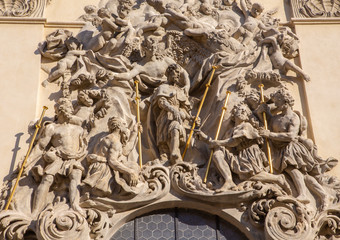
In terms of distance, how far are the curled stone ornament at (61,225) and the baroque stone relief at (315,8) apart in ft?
16.5

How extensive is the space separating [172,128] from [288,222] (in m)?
2.01

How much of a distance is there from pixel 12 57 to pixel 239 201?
161 inches

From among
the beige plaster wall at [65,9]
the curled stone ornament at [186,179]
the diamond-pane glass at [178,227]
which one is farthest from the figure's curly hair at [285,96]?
the beige plaster wall at [65,9]

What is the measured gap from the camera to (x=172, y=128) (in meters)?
11.1

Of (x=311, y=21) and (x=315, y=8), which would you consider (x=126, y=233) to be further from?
(x=315, y=8)

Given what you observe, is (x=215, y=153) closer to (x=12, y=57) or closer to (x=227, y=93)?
(x=227, y=93)

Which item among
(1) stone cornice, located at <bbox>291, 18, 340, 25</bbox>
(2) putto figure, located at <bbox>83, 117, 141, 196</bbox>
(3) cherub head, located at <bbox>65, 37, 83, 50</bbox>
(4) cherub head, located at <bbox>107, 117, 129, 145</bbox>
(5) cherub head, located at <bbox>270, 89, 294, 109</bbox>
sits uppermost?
(1) stone cornice, located at <bbox>291, 18, 340, 25</bbox>

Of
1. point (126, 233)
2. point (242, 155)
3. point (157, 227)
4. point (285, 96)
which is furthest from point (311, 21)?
point (126, 233)

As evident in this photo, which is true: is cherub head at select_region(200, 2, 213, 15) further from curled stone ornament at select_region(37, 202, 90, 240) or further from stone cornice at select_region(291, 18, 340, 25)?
curled stone ornament at select_region(37, 202, 90, 240)

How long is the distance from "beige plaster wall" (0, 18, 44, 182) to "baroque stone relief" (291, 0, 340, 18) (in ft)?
12.8

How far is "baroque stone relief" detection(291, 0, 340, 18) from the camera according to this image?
12977mm

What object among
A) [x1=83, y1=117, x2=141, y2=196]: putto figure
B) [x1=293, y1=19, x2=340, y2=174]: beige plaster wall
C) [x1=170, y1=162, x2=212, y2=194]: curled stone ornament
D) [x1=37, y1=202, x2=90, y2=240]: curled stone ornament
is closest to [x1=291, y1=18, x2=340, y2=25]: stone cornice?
[x1=293, y1=19, x2=340, y2=174]: beige plaster wall

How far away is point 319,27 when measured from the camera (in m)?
12.8

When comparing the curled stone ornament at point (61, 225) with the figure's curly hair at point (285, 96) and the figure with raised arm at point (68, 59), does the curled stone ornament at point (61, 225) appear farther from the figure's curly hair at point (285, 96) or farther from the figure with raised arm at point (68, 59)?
the figure's curly hair at point (285, 96)
